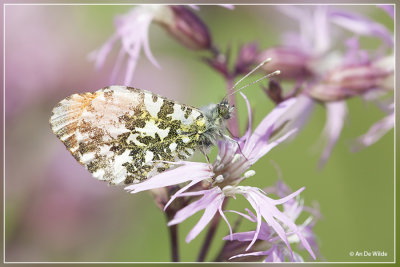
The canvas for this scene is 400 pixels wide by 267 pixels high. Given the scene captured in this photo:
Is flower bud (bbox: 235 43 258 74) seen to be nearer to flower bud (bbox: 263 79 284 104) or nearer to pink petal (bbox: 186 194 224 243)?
flower bud (bbox: 263 79 284 104)

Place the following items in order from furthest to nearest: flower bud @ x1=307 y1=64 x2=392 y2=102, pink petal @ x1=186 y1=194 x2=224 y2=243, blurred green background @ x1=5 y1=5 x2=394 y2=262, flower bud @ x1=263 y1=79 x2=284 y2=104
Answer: blurred green background @ x1=5 y1=5 x2=394 y2=262
flower bud @ x1=307 y1=64 x2=392 y2=102
flower bud @ x1=263 y1=79 x2=284 y2=104
pink petal @ x1=186 y1=194 x2=224 y2=243

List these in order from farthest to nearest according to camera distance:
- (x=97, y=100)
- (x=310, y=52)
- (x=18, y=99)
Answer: (x=18, y=99)
(x=310, y=52)
(x=97, y=100)

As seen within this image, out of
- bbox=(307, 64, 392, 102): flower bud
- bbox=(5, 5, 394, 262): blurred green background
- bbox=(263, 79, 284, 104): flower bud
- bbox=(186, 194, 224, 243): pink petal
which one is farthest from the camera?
bbox=(5, 5, 394, 262): blurred green background

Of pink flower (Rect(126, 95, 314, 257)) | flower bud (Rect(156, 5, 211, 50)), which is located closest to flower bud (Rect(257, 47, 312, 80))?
flower bud (Rect(156, 5, 211, 50))

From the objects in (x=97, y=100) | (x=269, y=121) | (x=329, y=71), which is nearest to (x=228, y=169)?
(x=269, y=121)

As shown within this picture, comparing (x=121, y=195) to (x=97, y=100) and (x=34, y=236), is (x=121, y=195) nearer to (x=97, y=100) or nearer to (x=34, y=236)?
(x=34, y=236)

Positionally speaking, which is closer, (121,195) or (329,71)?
(329,71)

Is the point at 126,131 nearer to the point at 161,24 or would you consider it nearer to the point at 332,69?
the point at 161,24

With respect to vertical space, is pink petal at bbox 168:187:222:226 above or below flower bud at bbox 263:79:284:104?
below
